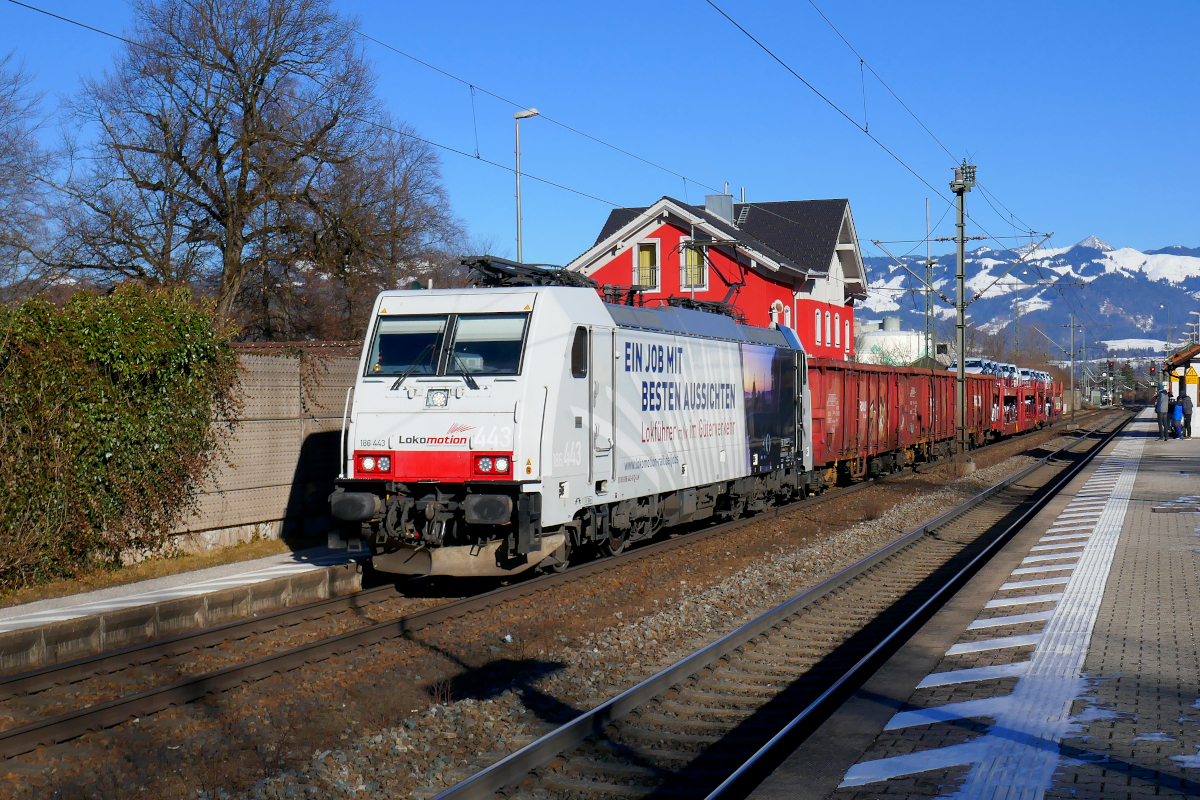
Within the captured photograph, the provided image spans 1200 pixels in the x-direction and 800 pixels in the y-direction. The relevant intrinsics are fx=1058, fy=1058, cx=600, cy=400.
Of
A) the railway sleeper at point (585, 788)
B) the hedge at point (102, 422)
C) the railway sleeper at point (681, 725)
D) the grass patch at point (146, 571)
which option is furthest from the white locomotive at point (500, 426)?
the railway sleeper at point (585, 788)

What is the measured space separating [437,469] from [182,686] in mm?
3684

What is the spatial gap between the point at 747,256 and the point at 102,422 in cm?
3288

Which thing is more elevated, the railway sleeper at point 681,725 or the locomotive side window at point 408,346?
the locomotive side window at point 408,346

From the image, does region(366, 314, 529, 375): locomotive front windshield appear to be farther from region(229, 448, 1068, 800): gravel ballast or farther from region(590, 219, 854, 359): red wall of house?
region(590, 219, 854, 359): red wall of house

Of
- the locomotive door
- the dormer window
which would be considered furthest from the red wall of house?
the locomotive door

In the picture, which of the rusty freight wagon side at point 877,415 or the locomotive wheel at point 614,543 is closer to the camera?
the locomotive wheel at point 614,543

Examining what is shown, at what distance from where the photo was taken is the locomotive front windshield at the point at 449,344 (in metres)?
10.8

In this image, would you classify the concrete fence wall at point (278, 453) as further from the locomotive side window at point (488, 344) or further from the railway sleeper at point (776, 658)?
the railway sleeper at point (776, 658)

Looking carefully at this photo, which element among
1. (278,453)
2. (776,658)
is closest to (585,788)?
(776,658)

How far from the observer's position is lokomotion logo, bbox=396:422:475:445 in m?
10.5

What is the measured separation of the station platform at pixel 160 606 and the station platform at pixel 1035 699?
6.16 meters

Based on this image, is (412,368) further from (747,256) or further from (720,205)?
(720,205)

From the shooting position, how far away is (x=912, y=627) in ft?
31.5

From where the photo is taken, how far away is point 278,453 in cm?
1428
